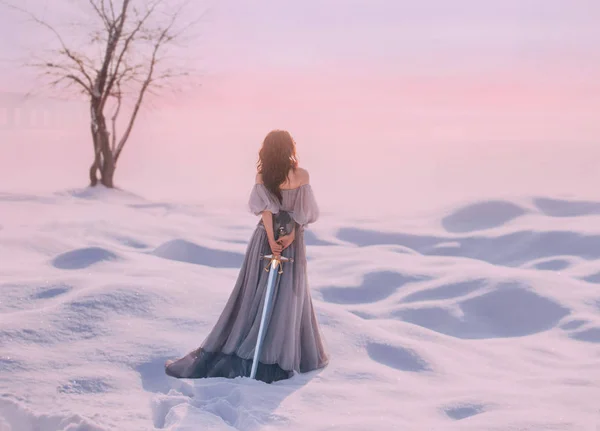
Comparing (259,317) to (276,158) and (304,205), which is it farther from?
(276,158)

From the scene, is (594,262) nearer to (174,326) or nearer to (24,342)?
(174,326)

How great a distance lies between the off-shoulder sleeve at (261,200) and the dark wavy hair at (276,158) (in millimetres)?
43

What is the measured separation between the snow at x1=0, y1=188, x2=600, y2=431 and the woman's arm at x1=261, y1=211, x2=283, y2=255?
0.86 metres

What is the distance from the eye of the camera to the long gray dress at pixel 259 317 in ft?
15.2

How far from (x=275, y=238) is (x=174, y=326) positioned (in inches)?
52.9

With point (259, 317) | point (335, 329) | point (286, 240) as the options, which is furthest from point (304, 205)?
point (335, 329)

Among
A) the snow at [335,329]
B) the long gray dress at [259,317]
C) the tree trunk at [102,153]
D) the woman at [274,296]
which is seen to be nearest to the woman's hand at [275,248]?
the woman at [274,296]

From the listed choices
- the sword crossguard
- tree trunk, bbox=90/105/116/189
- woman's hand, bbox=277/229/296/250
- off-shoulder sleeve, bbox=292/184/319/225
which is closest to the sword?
the sword crossguard

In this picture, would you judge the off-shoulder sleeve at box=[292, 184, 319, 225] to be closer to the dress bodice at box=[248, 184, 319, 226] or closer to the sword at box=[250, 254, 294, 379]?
the dress bodice at box=[248, 184, 319, 226]

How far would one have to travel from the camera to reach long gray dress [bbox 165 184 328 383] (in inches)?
183

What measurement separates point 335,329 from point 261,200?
1593 mm

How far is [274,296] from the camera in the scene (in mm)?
4676

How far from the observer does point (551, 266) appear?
961cm

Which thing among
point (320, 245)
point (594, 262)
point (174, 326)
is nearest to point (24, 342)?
Result: point (174, 326)
